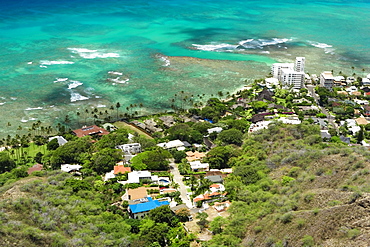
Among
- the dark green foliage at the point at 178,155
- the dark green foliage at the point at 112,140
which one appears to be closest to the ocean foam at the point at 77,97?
the dark green foliage at the point at 112,140

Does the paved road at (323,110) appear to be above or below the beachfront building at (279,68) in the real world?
below

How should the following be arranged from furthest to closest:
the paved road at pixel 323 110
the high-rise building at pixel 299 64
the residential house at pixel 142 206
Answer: the high-rise building at pixel 299 64 → the paved road at pixel 323 110 → the residential house at pixel 142 206

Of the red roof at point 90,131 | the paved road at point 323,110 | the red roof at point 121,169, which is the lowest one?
the red roof at point 121,169

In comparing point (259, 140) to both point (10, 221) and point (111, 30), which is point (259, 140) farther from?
point (111, 30)

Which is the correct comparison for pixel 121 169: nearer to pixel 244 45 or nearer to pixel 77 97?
pixel 77 97

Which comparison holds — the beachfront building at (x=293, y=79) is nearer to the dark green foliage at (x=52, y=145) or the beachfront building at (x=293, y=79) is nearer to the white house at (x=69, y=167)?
the dark green foliage at (x=52, y=145)

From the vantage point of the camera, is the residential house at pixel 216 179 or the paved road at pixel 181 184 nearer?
the paved road at pixel 181 184
